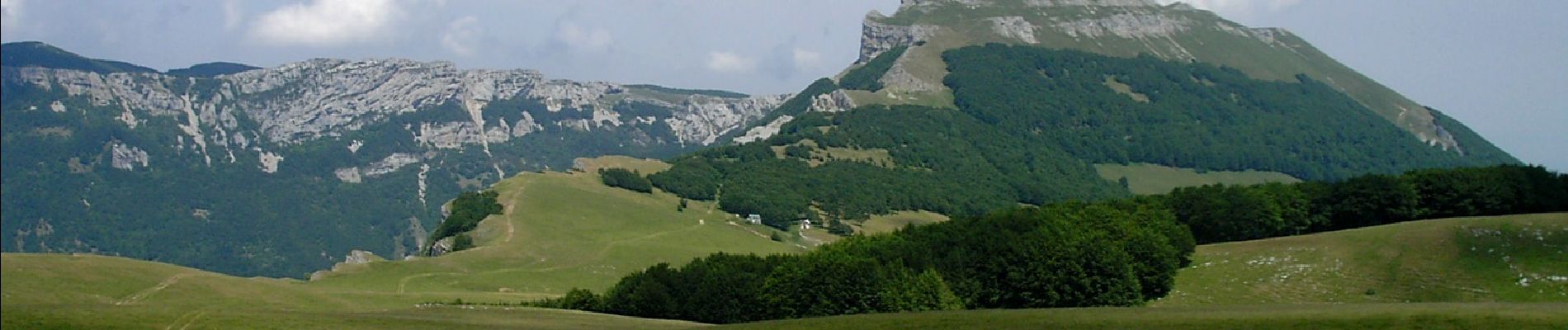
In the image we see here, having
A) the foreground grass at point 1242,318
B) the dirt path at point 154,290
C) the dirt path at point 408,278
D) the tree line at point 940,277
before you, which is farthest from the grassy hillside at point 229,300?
the tree line at point 940,277

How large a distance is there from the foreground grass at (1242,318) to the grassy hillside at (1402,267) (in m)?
28.0

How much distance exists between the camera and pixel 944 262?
110 m

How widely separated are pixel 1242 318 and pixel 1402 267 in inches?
1823

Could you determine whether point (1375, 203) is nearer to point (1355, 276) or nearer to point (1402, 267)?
point (1402, 267)

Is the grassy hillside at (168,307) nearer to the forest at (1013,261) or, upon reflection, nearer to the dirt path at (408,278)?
the forest at (1013,261)

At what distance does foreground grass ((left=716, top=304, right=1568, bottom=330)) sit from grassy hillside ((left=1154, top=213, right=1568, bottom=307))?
2798 cm

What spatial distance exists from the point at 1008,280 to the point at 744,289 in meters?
20.0

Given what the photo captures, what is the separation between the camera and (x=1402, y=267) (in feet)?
335

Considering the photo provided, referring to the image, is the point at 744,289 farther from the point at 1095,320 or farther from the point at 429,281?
the point at 429,281

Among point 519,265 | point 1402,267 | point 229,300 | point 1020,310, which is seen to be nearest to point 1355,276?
point 1402,267

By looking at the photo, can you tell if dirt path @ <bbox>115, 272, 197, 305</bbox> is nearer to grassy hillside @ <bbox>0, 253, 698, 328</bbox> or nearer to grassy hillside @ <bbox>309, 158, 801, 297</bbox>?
grassy hillside @ <bbox>0, 253, 698, 328</bbox>

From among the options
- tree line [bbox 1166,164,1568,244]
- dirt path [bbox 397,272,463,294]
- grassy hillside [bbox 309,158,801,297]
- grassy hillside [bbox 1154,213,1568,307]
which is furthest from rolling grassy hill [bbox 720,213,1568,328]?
dirt path [bbox 397,272,463,294]

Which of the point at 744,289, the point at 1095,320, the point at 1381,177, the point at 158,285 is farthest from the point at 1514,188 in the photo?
the point at 158,285

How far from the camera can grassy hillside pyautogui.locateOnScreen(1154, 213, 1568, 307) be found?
95.7 metres
